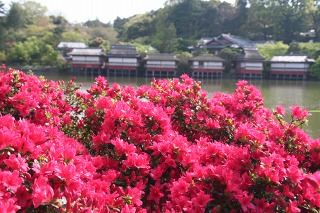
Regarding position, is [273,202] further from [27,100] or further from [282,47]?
[282,47]

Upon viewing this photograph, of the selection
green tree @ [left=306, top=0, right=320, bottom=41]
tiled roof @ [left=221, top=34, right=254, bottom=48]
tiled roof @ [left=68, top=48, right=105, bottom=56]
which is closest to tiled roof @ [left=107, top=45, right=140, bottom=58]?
tiled roof @ [left=68, top=48, right=105, bottom=56]

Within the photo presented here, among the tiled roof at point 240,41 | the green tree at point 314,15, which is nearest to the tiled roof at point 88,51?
the tiled roof at point 240,41

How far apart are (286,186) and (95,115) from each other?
1.81 m

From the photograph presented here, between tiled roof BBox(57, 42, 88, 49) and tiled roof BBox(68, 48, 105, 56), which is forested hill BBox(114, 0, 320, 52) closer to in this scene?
tiled roof BBox(57, 42, 88, 49)

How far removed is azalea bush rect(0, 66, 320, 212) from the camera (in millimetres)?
1643

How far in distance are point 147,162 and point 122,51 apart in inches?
1409

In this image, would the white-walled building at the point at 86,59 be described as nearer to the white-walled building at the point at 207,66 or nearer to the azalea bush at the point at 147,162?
the white-walled building at the point at 207,66

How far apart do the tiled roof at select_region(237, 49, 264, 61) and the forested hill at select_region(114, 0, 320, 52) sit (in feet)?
30.4

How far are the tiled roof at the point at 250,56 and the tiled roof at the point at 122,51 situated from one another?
11042 millimetres

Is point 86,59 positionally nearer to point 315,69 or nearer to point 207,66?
point 207,66

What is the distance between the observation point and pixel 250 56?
3712cm

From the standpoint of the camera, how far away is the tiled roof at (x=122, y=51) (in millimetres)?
36969

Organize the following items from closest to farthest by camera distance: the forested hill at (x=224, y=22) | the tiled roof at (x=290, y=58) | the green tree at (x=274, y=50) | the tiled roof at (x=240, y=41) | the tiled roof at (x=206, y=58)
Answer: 1. the tiled roof at (x=290, y=58)
2. the tiled roof at (x=206, y=58)
3. the green tree at (x=274, y=50)
4. the tiled roof at (x=240, y=41)
5. the forested hill at (x=224, y=22)

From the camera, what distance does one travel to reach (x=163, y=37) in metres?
46.1
